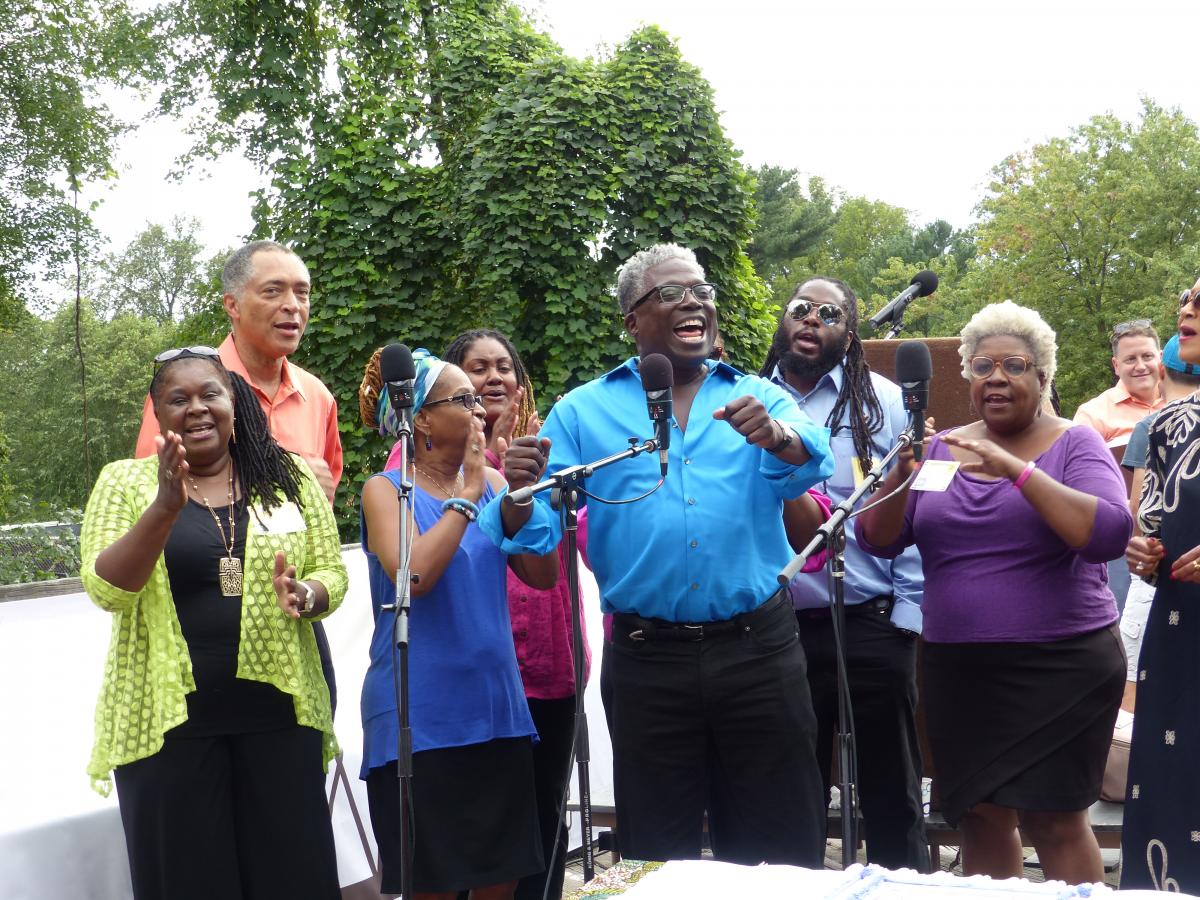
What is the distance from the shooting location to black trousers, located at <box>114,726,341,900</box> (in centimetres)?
351

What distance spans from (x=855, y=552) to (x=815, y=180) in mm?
67693

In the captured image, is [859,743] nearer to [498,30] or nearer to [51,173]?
[498,30]

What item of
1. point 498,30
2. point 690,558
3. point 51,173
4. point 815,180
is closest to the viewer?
point 690,558

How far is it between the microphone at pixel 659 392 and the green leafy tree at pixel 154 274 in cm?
4872

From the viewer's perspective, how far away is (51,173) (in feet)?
60.3

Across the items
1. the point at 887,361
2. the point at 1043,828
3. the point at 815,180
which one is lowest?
the point at 1043,828

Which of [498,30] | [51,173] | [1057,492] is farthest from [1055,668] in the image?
[51,173]

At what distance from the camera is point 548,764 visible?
4422 millimetres

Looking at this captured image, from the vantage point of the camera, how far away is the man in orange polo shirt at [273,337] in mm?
4613

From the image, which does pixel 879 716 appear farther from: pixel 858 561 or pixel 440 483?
pixel 440 483

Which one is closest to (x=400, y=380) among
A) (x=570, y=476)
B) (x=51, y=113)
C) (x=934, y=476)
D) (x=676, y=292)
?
(x=570, y=476)

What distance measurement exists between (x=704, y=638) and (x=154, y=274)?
5036 cm

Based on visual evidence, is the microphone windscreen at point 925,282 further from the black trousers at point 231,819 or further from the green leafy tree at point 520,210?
the green leafy tree at point 520,210

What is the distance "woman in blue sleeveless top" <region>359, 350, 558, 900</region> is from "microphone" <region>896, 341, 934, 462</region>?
1.30 meters
